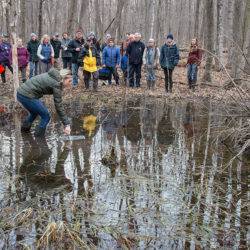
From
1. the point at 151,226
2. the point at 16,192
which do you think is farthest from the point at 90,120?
the point at 151,226

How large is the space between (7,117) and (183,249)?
6.39 m

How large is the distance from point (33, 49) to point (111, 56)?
317 centimetres

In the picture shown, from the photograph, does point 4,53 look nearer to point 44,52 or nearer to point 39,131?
point 44,52

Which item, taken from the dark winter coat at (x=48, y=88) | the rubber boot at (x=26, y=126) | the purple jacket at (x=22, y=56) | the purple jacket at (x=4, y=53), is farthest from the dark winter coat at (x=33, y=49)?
the dark winter coat at (x=48, y=88)

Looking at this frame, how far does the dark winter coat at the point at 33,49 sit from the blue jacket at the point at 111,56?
277 cm

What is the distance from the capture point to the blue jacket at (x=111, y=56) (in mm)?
12219

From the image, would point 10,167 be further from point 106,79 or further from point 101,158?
point 106,79

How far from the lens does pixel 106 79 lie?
508 inches

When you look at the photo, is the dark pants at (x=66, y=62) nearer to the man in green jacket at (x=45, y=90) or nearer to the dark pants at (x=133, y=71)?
the dark pants at (x=133, y=71)

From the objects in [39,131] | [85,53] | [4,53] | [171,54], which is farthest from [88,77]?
[39,131]

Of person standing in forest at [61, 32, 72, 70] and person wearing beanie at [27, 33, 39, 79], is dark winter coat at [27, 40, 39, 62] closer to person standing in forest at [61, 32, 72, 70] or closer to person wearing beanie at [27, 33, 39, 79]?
person wearing beanie at [27, 33, 39, 79]

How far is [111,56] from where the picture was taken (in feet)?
40.3

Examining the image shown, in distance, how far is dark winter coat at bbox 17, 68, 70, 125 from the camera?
18.2 feet

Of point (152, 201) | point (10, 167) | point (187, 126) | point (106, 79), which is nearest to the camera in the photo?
point (152, 201)
